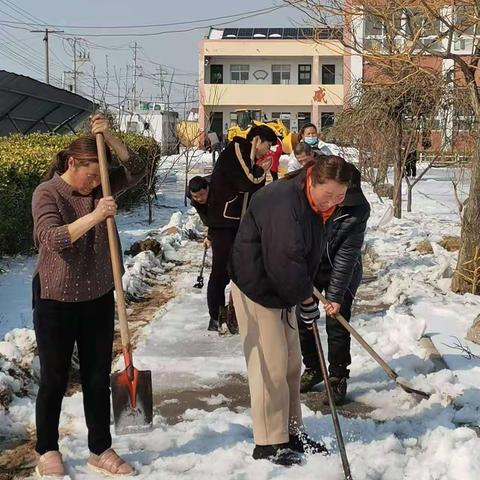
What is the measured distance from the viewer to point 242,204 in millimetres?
5809

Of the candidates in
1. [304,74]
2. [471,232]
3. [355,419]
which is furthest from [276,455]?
[304,74]

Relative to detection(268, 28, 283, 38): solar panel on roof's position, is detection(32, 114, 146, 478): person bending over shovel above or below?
below

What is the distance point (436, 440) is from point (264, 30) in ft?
158

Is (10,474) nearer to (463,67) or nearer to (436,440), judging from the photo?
(436,440)

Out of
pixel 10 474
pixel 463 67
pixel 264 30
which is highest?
pixel 264 30

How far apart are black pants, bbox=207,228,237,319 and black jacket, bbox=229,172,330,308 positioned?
2.42 meters

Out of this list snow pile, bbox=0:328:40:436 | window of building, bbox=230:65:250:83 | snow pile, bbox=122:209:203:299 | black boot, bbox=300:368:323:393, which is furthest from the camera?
window of building, bbox=230:65:250:83

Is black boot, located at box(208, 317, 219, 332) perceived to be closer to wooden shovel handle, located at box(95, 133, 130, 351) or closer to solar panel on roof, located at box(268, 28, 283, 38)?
wooden shovel handle, located at box(95, 133, 130, 351)

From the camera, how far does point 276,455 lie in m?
3.51

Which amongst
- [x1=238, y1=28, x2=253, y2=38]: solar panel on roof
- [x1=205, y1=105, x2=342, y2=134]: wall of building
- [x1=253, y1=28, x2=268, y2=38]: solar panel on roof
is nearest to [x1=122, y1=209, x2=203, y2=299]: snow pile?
[x1=205, y1=105, x2=342, y2=134]: wall of building

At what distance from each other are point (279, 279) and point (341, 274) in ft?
3.80

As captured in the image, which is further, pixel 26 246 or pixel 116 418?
pixel 26 246

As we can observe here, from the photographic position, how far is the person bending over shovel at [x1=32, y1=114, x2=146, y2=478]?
10.1 feet

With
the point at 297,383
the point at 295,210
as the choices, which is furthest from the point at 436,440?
the point at 295,210
